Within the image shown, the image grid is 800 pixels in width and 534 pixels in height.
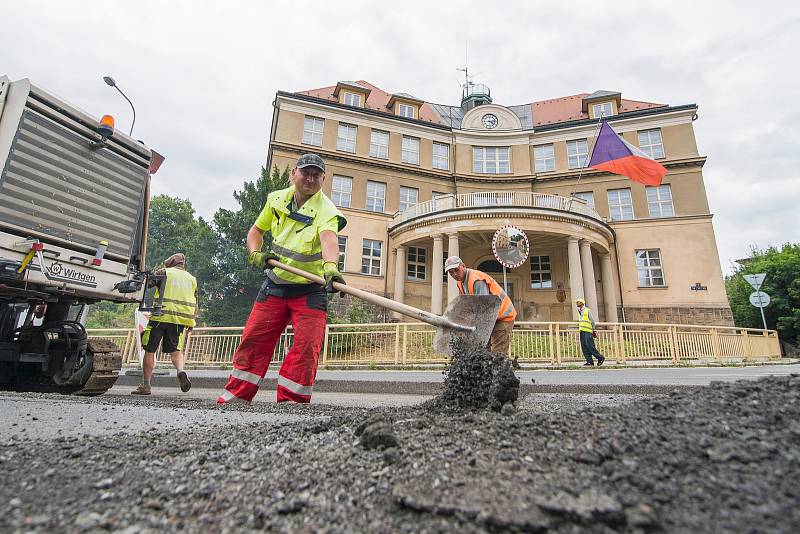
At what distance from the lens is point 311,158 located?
146 inches

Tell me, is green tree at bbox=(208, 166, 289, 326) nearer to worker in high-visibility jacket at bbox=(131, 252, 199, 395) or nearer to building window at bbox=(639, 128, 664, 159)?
worker in high-visibility jacket at bbox=(131, 252, 199, 395)

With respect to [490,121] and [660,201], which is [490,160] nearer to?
[490,121]

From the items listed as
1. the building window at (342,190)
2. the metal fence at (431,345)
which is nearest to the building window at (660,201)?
the metal fence at (431,345)

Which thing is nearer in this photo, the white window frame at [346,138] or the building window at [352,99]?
the white window frame at [346,138]

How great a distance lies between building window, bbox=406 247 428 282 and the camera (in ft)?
73.6

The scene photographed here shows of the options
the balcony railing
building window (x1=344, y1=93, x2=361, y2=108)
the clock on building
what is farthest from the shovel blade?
the clock on building

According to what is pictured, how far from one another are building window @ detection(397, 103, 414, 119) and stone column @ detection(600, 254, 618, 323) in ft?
49.5

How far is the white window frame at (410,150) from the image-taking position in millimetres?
25625

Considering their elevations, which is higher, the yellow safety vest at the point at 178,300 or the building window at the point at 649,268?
the building window at the point at 649,268

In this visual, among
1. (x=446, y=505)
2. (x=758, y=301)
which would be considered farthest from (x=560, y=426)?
(x=758, y=301)

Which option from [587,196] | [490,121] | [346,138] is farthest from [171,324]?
[490,121]

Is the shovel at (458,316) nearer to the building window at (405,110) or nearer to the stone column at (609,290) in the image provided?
the stone column at (609,290)

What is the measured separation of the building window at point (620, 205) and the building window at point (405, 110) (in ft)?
44.4

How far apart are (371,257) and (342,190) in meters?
4.54
